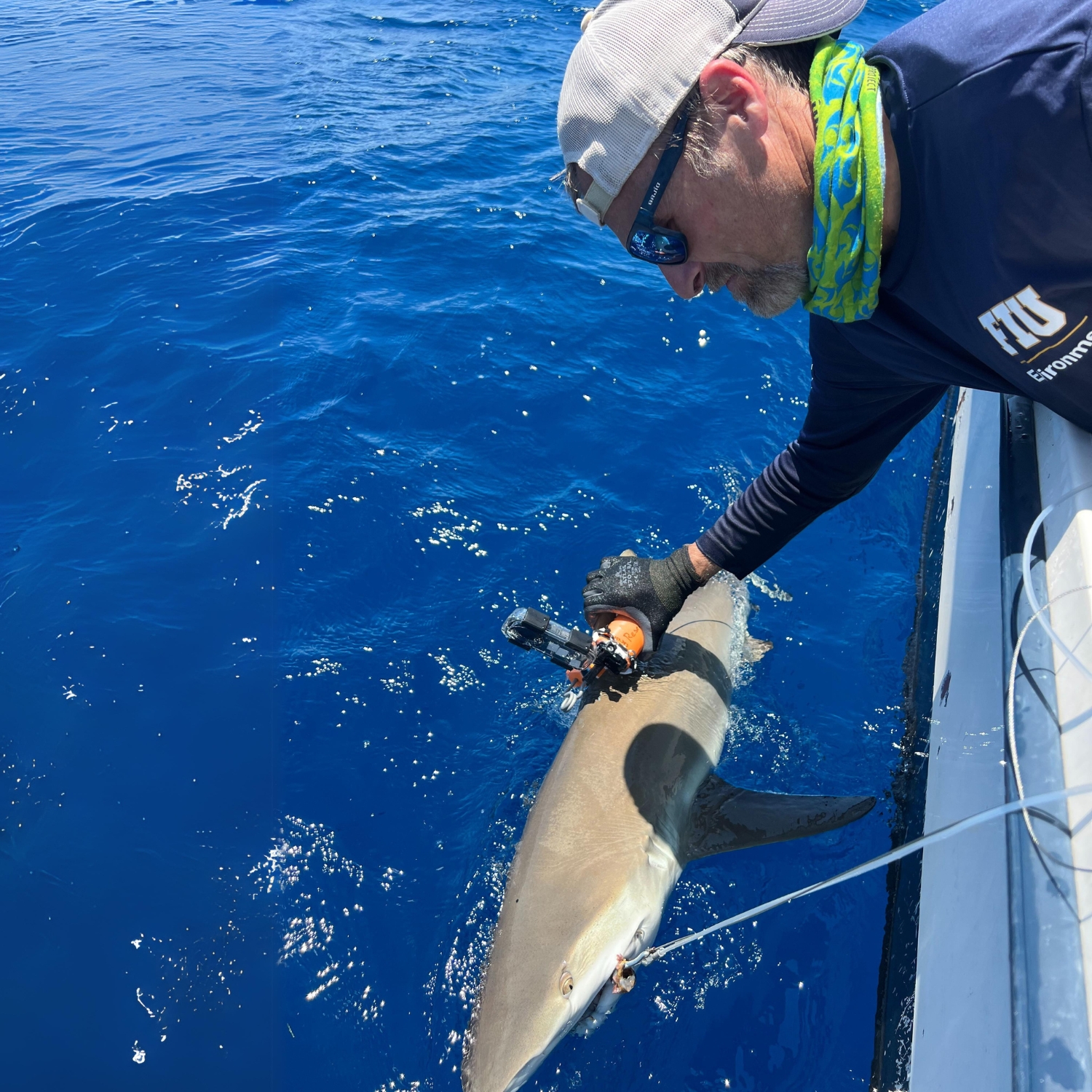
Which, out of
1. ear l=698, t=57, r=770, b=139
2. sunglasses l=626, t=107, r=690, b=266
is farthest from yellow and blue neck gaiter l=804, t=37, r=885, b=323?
sunglasses l=626, t=107, r=690, b=266

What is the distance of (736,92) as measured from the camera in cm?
175

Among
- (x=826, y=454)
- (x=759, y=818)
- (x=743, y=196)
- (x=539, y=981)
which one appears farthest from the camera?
(x=759, y=818)

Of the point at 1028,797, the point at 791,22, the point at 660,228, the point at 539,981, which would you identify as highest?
the point at 791,22

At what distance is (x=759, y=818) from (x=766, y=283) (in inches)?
85.3

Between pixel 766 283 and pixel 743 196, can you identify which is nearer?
pixel 743 196

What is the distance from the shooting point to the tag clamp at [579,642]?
3357 mm

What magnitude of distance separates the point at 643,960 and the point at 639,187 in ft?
8.13

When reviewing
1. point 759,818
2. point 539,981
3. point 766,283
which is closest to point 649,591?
point 759,818

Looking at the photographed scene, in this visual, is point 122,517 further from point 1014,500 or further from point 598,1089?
point 1014,500

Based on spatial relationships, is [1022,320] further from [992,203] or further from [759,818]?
[759,818]

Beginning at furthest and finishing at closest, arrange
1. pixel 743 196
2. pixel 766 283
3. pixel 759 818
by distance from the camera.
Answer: pixel 759 818 → pixel 766 283 → pixel 743 196

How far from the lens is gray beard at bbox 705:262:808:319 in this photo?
2.03 metres

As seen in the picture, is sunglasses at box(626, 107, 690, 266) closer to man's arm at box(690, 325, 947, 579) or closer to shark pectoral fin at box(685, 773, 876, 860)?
man's arm at box(690, 325, 947, 579)

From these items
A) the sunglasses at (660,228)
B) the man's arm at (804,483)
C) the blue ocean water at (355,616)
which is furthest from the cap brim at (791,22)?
the blue ocean water at (355,616)
